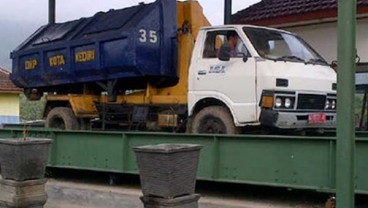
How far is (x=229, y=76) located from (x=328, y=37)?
449cm

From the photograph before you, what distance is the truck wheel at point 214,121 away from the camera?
8.69 meters

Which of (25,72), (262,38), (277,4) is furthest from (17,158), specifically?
(277,4)

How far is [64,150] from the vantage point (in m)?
10.0

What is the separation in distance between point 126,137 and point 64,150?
1.58 metres

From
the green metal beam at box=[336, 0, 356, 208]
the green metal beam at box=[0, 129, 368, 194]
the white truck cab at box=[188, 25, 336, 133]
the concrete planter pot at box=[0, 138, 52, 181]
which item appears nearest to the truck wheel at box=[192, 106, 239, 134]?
the white truck cab at box=[188, 25, 336, 133]

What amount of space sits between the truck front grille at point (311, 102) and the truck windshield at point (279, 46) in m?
0.59

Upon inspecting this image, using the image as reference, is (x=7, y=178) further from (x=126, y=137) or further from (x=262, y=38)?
(x=262, y=38)

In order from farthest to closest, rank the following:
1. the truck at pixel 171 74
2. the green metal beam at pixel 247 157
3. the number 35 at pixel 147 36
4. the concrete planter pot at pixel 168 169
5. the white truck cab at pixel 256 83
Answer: the number 35 at pixel 147 36
the truck at pixel 171 74
the white truck cab at pixel 256 83
the green metal beam at pixel 247 157
the concrete planter pot at pixel 168 169

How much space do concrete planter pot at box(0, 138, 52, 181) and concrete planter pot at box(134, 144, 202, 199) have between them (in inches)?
86.4

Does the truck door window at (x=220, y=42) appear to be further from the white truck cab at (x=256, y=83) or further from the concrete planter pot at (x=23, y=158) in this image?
the concrete planter pot at (x=23, y=158)

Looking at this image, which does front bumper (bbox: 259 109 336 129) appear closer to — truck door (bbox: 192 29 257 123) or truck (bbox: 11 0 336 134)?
truck (bbox: 11 0 336 134)

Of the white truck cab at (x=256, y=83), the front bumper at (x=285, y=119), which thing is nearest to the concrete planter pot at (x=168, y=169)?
A: the front bumper at (x=285, y=119)

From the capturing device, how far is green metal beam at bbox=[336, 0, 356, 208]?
14.7 ft

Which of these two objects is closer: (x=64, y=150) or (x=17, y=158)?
(x=17, y=158)
